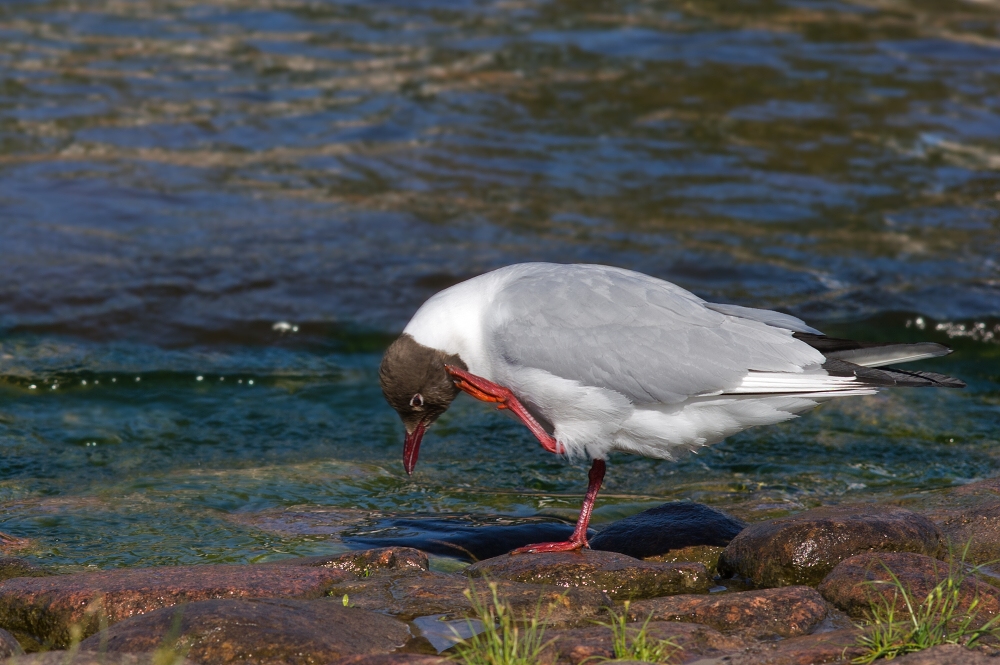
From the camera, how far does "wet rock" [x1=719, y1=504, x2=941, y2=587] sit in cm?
494

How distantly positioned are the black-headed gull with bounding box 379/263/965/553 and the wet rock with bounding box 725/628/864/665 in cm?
150

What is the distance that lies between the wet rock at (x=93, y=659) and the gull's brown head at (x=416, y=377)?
2.13 m

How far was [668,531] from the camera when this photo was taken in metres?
5.68

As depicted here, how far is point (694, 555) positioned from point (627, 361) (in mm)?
993

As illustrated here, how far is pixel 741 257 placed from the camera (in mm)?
11500

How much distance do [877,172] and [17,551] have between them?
1103 cm

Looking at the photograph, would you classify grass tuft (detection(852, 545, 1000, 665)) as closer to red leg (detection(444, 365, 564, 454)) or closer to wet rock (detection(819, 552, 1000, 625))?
wet rock (detection(819, 552, 1000, 625))

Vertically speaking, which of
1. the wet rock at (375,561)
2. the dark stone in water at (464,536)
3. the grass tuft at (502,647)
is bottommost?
the dark stone in water at (464,536)

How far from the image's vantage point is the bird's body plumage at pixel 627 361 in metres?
5.40

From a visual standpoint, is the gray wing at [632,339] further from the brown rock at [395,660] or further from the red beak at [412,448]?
the brown rock at [395,660]

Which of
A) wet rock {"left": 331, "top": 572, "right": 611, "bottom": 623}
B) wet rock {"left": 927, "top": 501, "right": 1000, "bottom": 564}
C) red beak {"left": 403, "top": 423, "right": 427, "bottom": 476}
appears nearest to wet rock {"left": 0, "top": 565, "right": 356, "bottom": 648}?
wet rock {"left": 331, "top": 572, "right": 611, "bottom": 623}

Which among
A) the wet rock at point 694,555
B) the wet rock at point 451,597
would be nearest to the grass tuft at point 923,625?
the wet rock at point 451,597

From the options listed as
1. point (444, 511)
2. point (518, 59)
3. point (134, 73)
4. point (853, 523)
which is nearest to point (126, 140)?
point (134, 73)

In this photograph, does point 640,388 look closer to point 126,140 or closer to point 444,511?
point 444,511
